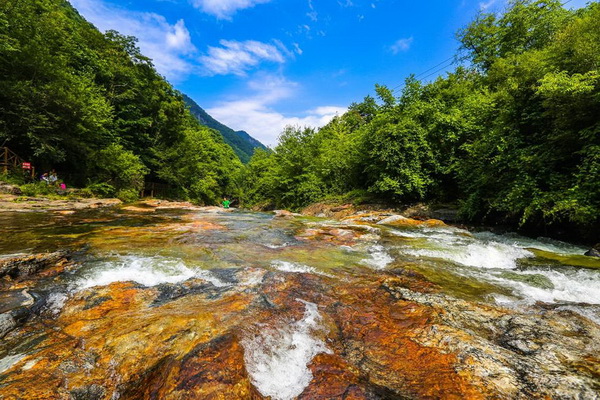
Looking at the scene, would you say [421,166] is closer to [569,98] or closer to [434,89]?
[434,89]

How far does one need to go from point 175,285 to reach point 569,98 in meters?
12.0

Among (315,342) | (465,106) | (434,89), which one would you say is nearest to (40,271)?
(315,342)

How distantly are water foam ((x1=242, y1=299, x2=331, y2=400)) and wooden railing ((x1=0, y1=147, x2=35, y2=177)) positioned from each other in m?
21.9

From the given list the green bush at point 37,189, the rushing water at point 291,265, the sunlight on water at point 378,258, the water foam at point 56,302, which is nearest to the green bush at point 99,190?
the green bush at point 37,189

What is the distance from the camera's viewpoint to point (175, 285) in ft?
13.9

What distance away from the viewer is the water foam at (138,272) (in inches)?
167

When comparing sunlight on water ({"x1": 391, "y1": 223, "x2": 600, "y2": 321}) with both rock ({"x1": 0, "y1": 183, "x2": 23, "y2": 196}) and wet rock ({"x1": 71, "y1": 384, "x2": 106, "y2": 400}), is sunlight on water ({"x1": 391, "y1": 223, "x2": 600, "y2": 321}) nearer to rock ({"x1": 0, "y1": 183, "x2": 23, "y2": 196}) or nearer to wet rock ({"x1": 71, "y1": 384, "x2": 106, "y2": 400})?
wet rock ({"x1": 71, "y1": 384, "x2": 106, "y2": 400})

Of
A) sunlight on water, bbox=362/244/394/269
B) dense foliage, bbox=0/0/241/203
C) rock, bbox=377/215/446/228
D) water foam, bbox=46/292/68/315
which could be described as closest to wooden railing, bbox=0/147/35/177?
dense foliage, bbox=0/0/241/203

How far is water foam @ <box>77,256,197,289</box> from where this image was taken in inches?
167

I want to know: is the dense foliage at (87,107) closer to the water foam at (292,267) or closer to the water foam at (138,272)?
the water foam at (138,272)

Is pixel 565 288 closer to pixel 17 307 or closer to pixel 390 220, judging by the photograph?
pixel 390 220

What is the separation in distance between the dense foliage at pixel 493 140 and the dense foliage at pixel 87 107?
13.3 m

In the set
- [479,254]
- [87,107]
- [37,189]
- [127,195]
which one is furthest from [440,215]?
[87,107]

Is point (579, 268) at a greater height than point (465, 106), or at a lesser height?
lesser
